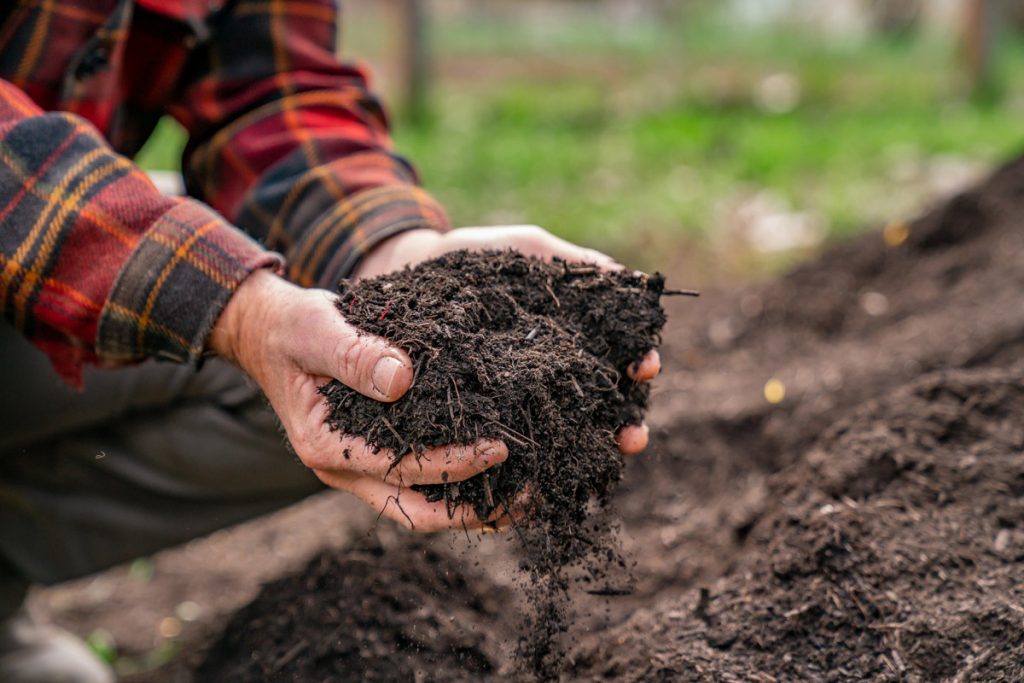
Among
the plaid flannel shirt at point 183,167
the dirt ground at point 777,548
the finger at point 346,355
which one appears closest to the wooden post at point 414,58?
the dirt ground at point 777,548

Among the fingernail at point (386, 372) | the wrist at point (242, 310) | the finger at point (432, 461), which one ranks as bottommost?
the finger at point (432, 461)

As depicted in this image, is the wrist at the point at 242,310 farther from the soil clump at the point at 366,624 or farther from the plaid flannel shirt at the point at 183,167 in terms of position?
the soil clump at the point at 366,624

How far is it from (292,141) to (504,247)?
2.28 ft

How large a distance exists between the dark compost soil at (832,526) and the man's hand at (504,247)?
0.27m

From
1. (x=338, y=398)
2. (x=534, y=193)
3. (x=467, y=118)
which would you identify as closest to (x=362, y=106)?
(x=338, y=398)

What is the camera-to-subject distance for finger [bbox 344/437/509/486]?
57.4 inches

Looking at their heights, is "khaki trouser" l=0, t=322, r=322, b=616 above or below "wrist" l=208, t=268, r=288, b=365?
below

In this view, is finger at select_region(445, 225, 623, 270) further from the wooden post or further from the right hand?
the wooden post

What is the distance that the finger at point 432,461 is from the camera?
1.46 metres

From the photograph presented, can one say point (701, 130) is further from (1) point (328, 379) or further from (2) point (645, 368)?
(1) point (328, 379)

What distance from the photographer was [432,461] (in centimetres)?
147

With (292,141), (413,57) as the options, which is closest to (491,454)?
(292,141)

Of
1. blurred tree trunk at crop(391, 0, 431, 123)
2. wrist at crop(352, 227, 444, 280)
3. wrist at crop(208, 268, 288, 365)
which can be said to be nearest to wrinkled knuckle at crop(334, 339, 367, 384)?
wrist at crop(208, 268, 288, 365)

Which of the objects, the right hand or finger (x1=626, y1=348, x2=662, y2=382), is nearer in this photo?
the right hand
